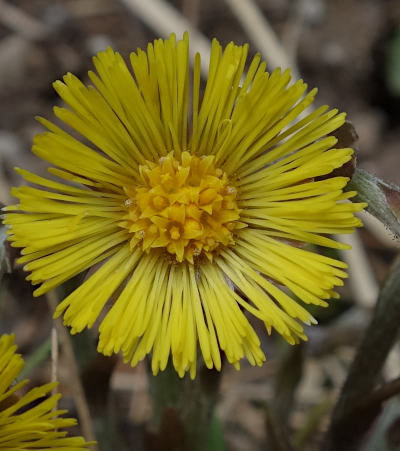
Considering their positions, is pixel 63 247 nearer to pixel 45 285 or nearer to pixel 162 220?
pixel 45 285

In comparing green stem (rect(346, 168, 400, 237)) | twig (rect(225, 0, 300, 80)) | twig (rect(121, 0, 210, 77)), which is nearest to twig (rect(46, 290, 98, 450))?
green stem (rect(346, 168, 400, 237))

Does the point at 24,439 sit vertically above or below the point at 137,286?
below

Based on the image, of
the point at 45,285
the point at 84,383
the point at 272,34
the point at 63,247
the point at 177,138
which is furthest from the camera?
the point at 272,34

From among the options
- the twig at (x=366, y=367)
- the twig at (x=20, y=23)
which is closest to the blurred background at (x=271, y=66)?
the twig at (x=20, y=23)

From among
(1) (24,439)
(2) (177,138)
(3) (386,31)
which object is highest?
(3) (386,31)

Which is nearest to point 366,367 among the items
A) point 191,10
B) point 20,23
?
point 191,10

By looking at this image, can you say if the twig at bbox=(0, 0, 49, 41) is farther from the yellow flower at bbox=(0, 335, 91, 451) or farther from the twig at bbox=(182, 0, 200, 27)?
the yellow flower at bbox=(0, 335, 91, 451)

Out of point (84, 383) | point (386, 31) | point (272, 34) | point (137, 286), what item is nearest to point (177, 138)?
point (137, 286)
